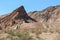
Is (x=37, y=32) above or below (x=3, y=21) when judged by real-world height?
below

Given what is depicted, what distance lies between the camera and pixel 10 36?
79.4 feet

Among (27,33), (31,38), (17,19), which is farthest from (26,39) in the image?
(17,19)

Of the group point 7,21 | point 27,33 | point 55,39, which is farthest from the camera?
point 7,21

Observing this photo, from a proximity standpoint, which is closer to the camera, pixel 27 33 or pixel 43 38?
pixel 43 38

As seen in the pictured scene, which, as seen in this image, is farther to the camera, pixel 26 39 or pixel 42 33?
pixel 42 33

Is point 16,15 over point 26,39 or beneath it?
over

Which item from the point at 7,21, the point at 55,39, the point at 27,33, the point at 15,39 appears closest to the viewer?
the point at 15,39

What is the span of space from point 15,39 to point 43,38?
359 cm

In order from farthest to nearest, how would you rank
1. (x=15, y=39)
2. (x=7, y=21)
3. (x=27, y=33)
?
(x=7, y=21), (x=27, y=33), (x=15, y=39)

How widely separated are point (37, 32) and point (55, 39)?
3015 mm

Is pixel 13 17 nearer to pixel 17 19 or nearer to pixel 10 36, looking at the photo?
pixel 17 19

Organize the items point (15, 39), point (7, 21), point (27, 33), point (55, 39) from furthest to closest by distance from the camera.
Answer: point (7, 21)
point (27, 33)
point (55, 39)
point (15, 39)

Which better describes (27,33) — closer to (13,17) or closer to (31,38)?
(31,38)

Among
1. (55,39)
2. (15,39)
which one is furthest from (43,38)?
(15,39)
